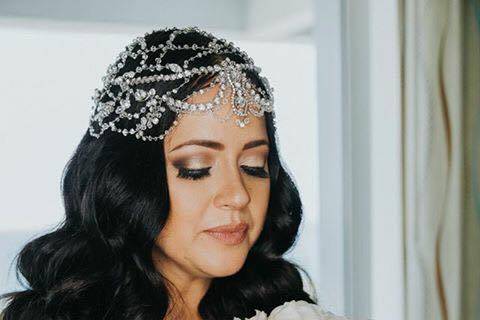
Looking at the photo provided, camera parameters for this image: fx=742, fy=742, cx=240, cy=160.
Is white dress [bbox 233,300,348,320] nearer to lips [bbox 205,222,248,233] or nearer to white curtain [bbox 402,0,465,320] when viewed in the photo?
lips [bbox 205,222,248,233]

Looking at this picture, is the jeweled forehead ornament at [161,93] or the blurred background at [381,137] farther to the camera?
the blurred background at [381,137]

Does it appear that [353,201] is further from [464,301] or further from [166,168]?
[166,168]

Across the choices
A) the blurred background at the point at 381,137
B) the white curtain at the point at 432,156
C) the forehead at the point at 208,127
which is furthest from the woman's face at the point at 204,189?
the white curtain at the point at 432,156

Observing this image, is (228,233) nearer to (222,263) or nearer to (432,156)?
(222,263)

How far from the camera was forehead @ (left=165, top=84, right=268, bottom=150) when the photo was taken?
0.94 metres

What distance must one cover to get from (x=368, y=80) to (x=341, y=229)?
415 millimetres

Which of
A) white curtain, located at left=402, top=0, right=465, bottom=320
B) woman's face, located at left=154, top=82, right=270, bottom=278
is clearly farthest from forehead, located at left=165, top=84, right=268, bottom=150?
white curtain, located at left=402, top=0, right=465, bottom=320

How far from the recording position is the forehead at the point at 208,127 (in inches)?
37.1

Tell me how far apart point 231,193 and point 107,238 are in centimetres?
17

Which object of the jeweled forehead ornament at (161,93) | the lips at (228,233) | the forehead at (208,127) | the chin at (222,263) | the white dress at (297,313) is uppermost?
the jeweled forehead ornament at (161,93)

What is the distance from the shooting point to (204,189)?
3.09 ft

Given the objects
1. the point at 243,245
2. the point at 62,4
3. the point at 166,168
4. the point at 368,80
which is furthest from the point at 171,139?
the point at 368,80

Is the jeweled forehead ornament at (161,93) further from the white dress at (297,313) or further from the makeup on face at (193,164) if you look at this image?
the white dress at (297,313)

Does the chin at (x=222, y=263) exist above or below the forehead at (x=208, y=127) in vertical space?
below
